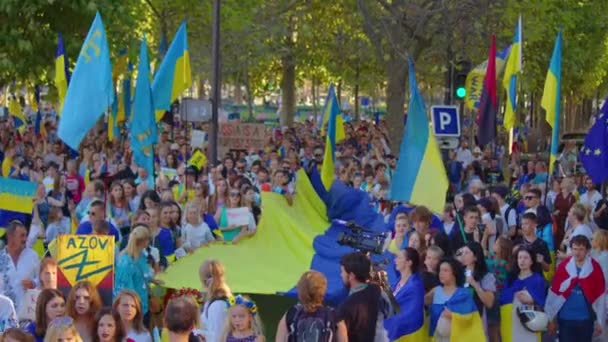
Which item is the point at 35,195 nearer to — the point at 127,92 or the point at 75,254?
the point at 75,254

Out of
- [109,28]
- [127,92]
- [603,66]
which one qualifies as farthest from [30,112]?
[109,28]

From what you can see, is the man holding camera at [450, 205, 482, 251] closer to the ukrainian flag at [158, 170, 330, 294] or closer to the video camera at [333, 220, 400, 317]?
the video camera at [333, 220, 400, 317]

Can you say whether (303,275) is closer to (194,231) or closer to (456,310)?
(456,310)

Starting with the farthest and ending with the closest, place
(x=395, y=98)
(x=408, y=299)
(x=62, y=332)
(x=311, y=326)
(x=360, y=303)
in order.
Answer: (x=395, y=98), (x=408, y=299), (x=360, y=303), (x=311, y=326), (x=62, y=332)

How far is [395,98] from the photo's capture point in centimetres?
2594

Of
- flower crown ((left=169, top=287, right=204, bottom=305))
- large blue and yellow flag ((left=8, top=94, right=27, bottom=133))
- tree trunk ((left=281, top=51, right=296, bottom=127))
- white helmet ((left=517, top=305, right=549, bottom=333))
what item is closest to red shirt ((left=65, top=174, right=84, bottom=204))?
flower crown ((left=169, top=287, right=204, bottom=305))

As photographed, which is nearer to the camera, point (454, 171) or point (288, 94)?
point (454, 171)

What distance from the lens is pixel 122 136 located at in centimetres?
2678

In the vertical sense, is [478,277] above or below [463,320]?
above

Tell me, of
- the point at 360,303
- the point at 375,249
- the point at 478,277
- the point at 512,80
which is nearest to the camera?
the point at 360,303

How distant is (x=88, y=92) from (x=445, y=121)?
190 inches

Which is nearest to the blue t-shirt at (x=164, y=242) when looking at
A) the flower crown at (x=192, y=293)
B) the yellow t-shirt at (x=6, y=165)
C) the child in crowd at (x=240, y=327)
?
the flower crown at (x=192, y=293)

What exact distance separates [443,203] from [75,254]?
12.4ft

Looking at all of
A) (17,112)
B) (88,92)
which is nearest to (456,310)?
(88,92)
